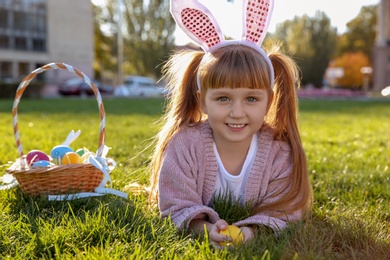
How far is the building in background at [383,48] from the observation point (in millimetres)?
44219

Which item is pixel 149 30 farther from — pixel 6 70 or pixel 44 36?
pixel 6 70

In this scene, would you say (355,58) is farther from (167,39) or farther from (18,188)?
(18,188)

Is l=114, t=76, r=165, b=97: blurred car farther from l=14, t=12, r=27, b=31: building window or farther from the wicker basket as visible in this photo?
the wicker basket

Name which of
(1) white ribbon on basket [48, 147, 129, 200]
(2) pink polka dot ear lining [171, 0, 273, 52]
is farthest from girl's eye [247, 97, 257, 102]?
(1) white ribbon on basket [48, 147, 129, 200]

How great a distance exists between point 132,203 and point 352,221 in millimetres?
1317

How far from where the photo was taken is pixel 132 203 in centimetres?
307

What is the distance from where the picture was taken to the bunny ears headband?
112 inches

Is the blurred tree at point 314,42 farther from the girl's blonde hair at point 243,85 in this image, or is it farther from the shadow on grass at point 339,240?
the shadow on grass at point 339,240

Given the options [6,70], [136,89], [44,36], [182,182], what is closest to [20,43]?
[44,36]

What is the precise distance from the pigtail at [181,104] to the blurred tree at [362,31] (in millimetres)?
59990

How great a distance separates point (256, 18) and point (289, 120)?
2.27 feet

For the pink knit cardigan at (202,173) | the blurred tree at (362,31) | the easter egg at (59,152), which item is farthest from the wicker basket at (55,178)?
the blurred tree at (362,31)

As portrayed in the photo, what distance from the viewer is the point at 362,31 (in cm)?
6091

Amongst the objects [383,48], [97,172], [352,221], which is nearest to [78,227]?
[97,172]
